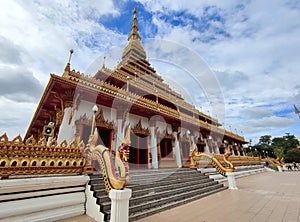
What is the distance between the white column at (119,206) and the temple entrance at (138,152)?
19.7 feet

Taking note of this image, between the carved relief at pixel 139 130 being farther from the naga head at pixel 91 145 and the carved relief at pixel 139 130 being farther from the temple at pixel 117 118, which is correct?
the naga head at pixel 91 145

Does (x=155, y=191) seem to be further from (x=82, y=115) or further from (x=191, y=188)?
(x=82, y=115)

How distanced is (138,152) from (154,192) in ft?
14.6

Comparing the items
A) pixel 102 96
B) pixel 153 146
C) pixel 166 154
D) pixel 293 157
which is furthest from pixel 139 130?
pixel 293 157

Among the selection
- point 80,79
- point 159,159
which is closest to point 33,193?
point 80,79

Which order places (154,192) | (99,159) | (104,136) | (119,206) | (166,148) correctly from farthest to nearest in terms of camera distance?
(166,148) → (104,136) → (154,192) → (99,159) → (119,206)

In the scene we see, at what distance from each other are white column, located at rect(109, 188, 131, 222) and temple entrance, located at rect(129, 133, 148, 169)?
6.01 meters

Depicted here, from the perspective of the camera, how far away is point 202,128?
14828 millimetres

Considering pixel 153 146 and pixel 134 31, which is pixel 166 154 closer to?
pixel 153 146

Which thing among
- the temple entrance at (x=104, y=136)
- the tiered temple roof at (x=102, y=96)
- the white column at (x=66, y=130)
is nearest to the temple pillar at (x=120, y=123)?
the tiered temple roof at (x=102, y=96)

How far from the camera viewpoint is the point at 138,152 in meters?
9.58

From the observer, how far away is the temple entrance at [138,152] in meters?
9.26

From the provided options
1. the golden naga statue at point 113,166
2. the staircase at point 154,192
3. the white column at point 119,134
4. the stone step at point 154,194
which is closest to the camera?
the golden naga statue at point 113,166

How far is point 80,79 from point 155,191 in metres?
5.90
